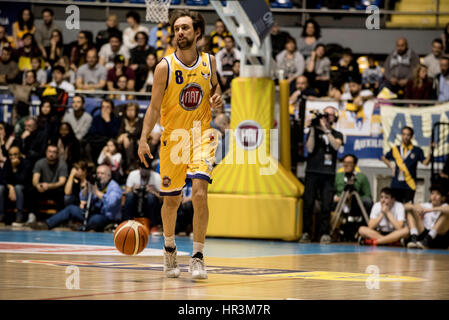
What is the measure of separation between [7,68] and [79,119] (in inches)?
131

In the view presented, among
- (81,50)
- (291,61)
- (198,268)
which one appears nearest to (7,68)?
(81,50)

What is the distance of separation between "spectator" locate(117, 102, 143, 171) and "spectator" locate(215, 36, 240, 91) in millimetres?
2286

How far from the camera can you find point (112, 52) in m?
19.6

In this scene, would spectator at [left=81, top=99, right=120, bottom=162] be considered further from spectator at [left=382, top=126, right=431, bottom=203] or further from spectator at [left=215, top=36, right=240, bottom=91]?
spectator at [left=382, top=126, right=431, bottom=203]

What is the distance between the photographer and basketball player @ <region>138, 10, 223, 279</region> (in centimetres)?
718

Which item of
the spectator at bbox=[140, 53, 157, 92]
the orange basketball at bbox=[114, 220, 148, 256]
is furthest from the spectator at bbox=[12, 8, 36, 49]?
the orange basketball at bbox=[114, 220, 148, 256]

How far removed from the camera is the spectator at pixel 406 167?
15.1 m

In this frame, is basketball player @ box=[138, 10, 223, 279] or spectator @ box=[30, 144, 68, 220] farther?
spectator @ box=[30, 144, 68, 220]

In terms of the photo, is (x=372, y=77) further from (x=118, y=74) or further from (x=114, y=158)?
(x=114, y=158)

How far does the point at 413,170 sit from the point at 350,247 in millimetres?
2514

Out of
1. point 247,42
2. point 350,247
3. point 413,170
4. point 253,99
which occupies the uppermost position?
point 247,42
